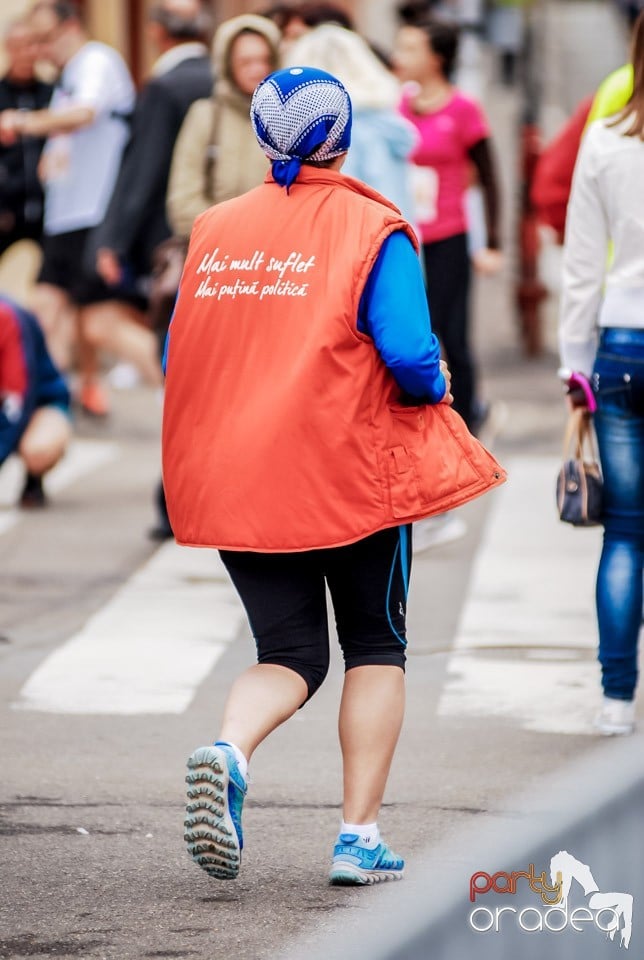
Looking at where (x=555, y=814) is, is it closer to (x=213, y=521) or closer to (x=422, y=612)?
(x=213, y=521)

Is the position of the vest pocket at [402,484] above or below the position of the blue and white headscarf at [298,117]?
below

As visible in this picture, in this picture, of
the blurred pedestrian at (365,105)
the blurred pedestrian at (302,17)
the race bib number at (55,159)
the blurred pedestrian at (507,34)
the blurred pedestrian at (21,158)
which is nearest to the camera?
the blurred pedestrian at (365,105)

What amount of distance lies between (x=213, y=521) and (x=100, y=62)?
8040mm

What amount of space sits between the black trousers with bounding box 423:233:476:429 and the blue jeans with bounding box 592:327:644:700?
3.35 m

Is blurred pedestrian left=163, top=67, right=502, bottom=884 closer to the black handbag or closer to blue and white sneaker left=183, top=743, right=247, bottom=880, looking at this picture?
blue and white sneaker left=183, top=743, right=247, bottom=880

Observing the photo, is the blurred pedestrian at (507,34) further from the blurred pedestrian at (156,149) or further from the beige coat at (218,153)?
the beige coat at (218,153)

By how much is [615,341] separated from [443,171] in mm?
3894

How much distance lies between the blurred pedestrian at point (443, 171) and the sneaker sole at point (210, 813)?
5.20 metres

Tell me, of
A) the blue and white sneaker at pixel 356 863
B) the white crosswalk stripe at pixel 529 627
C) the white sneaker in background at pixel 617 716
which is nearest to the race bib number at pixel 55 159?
the white crosswalk stripe at pixel 529 627

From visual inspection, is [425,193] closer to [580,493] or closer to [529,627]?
[529,627]

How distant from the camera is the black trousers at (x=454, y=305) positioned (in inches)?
344

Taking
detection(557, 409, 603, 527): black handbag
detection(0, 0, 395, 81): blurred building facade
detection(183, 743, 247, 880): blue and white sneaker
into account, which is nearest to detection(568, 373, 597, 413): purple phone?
detection(557, 409, 603, 527): black handbag

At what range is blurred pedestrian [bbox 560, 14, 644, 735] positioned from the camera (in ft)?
16.9

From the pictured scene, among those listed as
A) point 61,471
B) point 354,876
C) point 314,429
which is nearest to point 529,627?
point 354,876
